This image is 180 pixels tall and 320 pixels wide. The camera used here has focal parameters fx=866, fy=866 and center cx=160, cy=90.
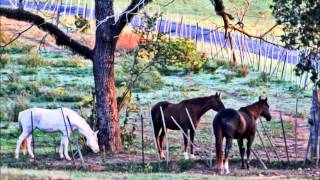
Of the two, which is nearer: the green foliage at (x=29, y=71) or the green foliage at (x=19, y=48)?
the green foliage at (x=29, y=71)

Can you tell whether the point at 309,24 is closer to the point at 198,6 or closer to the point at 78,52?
the point at 78,52

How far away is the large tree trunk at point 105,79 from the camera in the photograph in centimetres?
2095

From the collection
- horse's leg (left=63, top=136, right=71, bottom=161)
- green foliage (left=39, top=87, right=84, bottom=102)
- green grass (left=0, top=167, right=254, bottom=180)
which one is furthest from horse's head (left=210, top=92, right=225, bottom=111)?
green foliage (left=39, top=87, right=84, bottom=102)

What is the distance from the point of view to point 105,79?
21.0 meters

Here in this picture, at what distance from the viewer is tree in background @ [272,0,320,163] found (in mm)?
16609

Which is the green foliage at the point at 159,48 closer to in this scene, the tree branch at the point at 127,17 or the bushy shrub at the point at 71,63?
the tree branch at the point at 127,17

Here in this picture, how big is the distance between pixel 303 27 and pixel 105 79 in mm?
5968

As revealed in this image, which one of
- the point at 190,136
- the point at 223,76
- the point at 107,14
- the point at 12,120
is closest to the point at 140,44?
the point at 107,14

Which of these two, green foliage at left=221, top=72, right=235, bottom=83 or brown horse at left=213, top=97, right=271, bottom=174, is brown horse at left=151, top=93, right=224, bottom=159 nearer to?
brown horse at left=213, top=97, right=271, bottom=174

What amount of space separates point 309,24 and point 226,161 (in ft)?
10.5

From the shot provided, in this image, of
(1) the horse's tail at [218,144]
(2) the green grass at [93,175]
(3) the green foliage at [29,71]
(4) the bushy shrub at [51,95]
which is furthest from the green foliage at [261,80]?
(2) the green grass at [93,175]

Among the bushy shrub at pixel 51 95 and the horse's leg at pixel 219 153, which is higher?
the bushy shrub at pixel 51 95

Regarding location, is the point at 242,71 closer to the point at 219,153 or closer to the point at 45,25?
the point at 45,25

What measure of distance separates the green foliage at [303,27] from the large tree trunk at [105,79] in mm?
5108
